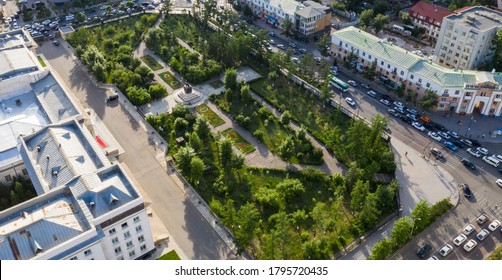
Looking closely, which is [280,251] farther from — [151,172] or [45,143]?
[45,143]

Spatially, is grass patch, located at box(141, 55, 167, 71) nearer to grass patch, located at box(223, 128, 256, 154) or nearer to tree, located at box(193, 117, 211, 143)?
tree, located at box(193, 117, 211, 143)

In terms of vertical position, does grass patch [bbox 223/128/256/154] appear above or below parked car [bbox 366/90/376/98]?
below

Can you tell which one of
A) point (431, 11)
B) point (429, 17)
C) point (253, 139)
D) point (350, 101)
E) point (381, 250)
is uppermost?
point (431, 11)

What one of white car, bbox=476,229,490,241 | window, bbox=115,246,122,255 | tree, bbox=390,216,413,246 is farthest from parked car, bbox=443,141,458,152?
window, bbox=115,246,122,255

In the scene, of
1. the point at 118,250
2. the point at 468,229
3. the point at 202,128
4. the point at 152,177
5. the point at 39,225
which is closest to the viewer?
the point at 39,225

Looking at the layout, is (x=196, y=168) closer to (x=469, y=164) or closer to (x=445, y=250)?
(x=445, y=250)

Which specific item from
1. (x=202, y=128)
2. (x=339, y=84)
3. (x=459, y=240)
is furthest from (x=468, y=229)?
(x=202, y=128)
